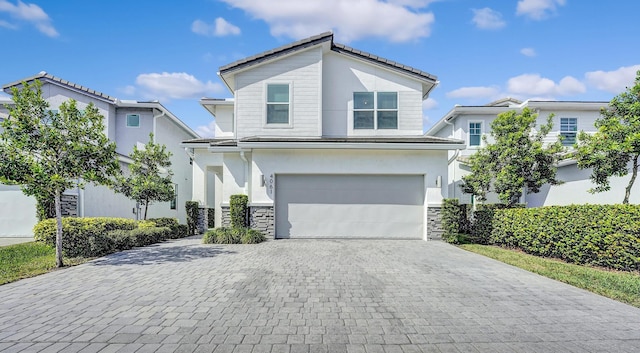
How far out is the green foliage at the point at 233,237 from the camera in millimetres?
10703

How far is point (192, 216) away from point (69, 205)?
453 cm

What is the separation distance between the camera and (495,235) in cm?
1126

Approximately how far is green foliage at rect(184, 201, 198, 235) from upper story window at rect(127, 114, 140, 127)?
6272 mm

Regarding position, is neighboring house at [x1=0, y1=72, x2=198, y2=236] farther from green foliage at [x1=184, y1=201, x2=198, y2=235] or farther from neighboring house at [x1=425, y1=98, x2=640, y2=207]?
neighboring house at [x1=425, y1=98, x2=640, y2=207]

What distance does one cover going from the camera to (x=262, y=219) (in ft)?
38.1

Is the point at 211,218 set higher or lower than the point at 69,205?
lower

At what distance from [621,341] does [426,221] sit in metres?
8.08

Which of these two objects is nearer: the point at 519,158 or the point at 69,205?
the point at 519,158

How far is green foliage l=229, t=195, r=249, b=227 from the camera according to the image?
11531 millimetres

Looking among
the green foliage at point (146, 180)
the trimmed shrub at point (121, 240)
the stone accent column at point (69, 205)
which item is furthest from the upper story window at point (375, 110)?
the stone accent column at point (69, 205)

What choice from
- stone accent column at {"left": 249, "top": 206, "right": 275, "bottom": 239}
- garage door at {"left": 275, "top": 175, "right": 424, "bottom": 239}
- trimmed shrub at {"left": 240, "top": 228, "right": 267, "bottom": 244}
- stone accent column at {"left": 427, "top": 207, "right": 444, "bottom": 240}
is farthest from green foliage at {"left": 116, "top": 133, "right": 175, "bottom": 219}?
stone accent column at {"left": 427, "top": 207, "right": 444, "bottom": 240}

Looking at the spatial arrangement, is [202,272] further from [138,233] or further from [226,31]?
[226,31]

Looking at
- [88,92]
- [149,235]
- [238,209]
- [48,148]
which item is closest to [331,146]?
[238,209]

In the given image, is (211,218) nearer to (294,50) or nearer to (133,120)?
(133,120)
